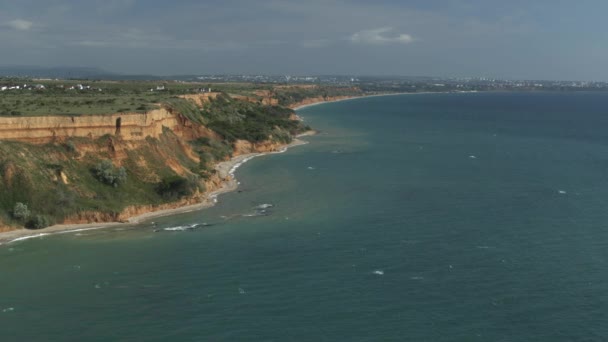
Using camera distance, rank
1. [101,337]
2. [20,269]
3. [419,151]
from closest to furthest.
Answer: [101,337] → [20,269] → [419,151]

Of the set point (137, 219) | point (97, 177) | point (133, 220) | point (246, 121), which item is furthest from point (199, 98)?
point (133, 220)

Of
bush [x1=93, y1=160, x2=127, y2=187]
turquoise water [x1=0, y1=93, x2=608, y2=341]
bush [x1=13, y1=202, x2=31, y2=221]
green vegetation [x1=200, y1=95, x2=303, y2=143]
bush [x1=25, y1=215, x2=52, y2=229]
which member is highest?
green vegetation [x1=200, y1=95, x2=303, y2=143]

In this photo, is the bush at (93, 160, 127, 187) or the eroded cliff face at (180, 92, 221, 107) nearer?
the bush at (93, 160, 127, 187)

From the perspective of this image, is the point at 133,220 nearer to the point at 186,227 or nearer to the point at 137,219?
the point at 137,219

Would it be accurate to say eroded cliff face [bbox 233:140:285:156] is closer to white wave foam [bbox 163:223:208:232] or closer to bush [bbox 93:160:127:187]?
bush [bbox 93:160:127:187]

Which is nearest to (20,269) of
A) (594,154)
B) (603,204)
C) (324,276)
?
(324,276)

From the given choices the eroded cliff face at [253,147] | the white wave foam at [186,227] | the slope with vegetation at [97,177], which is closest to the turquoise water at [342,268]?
the white wave foam at [186,227]

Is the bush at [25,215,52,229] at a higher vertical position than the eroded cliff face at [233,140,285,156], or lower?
lower

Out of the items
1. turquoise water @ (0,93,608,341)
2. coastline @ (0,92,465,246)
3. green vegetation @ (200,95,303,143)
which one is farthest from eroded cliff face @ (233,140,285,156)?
turquoise water @ (0,93,608,341)

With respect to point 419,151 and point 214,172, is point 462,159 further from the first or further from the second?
point 214,172
